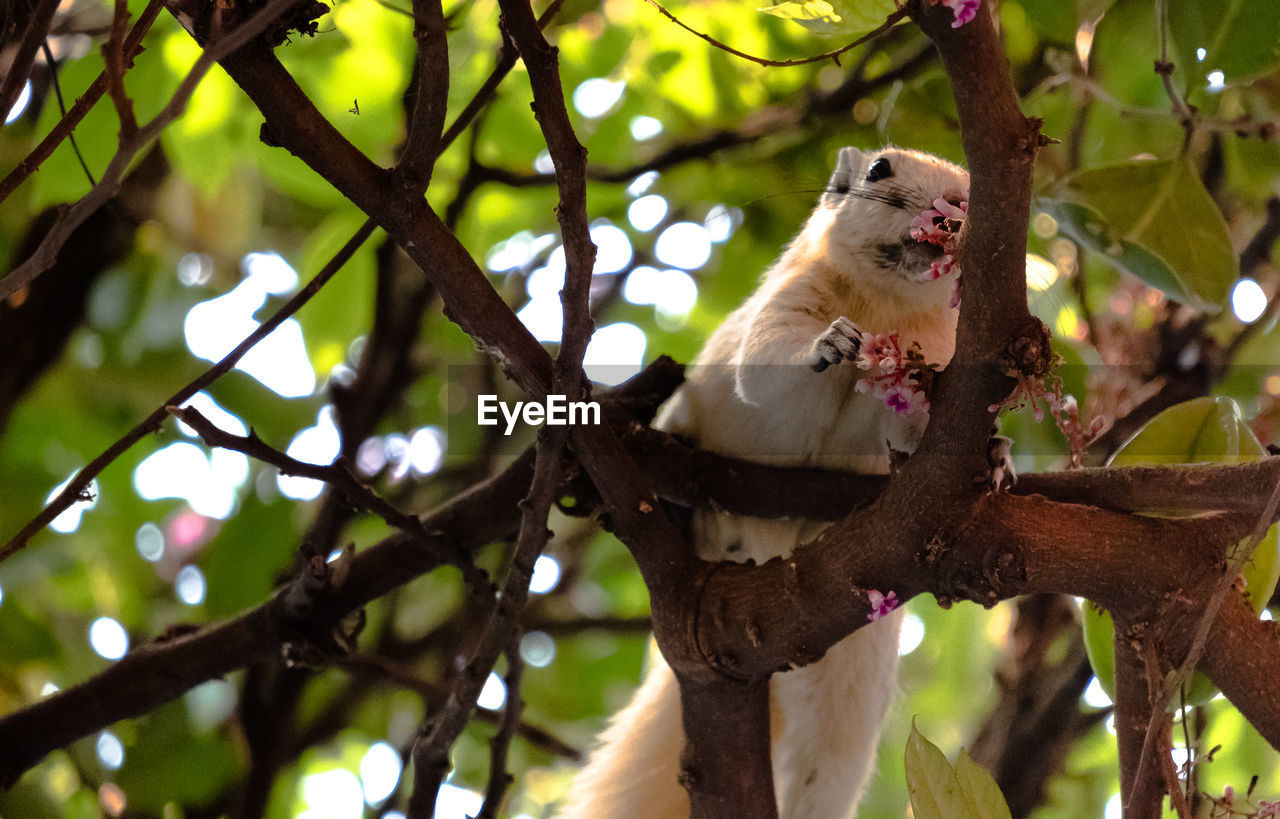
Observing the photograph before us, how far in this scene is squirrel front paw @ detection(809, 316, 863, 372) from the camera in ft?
4.56

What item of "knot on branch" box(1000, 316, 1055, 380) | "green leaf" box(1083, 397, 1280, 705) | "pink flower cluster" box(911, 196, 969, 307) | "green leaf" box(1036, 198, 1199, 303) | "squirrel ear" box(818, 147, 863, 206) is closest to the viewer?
"knot on branch" box(1000, 316, 1055, 380)

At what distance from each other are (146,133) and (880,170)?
137 cm

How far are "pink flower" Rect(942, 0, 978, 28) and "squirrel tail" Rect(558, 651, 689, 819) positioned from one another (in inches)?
51.4

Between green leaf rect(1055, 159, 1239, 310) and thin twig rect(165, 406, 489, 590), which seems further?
green leaf rect(1055, 159, 1239, 310)

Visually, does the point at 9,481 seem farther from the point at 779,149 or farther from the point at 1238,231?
the point at 1238,231

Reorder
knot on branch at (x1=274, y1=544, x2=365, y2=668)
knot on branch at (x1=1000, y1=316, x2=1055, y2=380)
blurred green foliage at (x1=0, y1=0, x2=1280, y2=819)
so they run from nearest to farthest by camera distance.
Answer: knot on branch at (x1=1000, y1=316, x2=1055, y2=380)
knot on branch at (x1=274, y1=544, x2=365, y2=668)
blurred green foliage at (x1=0, y1=0, x2=1280, y2=819)

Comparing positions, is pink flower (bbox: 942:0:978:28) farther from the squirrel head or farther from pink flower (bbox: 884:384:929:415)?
the squirrel head

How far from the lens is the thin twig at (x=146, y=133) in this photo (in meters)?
0.93

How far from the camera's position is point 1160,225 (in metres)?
1.63

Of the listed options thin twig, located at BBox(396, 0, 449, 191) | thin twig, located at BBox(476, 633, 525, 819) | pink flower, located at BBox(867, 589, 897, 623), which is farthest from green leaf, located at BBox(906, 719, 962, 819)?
thin twig, located at BBox(396, 0, 449, 191)

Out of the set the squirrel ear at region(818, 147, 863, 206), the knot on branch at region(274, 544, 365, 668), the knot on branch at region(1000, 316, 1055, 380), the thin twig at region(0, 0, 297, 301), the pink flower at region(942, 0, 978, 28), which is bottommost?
the knot on branch at region(1000, 316, 1055, 380)

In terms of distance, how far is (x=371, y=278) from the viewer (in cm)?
271

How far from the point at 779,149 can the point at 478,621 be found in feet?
4.59

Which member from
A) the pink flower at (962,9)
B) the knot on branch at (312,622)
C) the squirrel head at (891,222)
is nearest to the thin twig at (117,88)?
the pink flower at (962,9)
